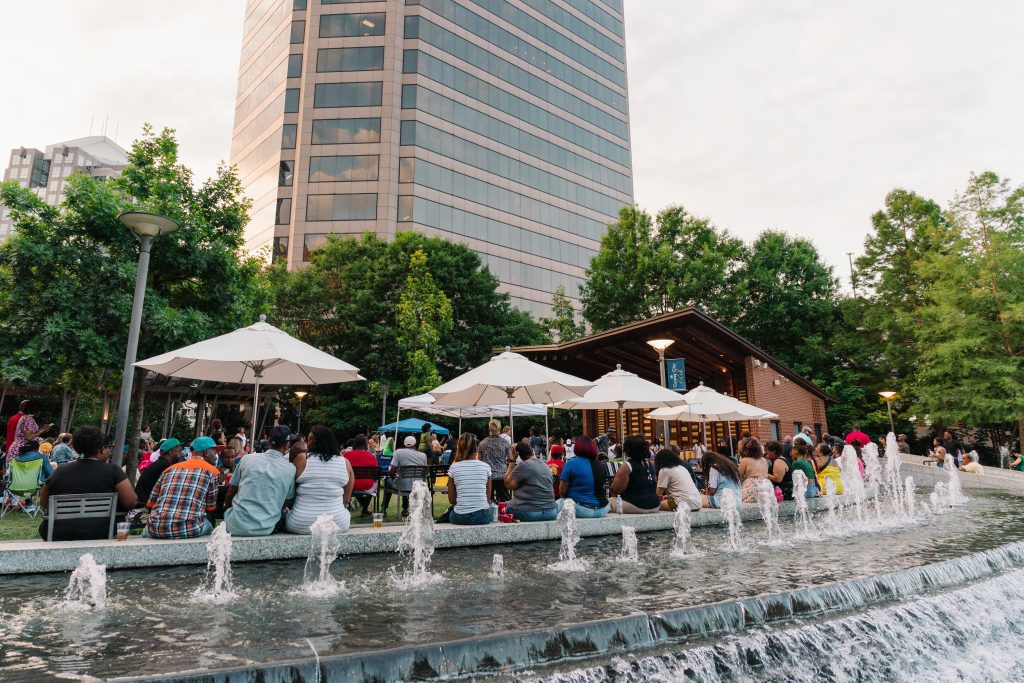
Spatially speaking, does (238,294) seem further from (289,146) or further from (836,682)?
A: (289,146)

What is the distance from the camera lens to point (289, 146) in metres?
43.8

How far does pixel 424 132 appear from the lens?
4366cm

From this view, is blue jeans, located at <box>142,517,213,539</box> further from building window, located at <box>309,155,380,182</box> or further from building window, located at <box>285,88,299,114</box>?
building window, located at <box>285,88,299,114</box>

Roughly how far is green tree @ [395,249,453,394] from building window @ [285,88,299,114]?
76.9 ft

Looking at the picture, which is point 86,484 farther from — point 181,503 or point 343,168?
point 343,168

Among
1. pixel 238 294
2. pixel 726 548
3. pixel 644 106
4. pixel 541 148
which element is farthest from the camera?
pixel 644 106

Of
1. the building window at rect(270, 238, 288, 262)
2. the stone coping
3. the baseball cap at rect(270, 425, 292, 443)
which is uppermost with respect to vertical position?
the building window at rect(270, 238, 288, 262)

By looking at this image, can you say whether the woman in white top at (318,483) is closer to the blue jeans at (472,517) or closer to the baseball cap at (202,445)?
the blue jeans at (472,517)

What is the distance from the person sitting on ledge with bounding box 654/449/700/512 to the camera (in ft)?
30.1

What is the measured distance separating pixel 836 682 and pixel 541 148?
50624 millimetres

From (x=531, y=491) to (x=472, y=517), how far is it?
995 millimetres

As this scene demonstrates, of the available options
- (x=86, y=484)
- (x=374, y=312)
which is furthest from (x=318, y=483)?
Result: (x=374, y=312)

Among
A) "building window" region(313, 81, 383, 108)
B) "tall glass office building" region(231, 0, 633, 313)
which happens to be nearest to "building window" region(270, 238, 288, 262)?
"tall glass office building" region(231, 0, 633, 313)

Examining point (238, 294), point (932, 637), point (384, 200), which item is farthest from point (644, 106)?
point (932, 637)
